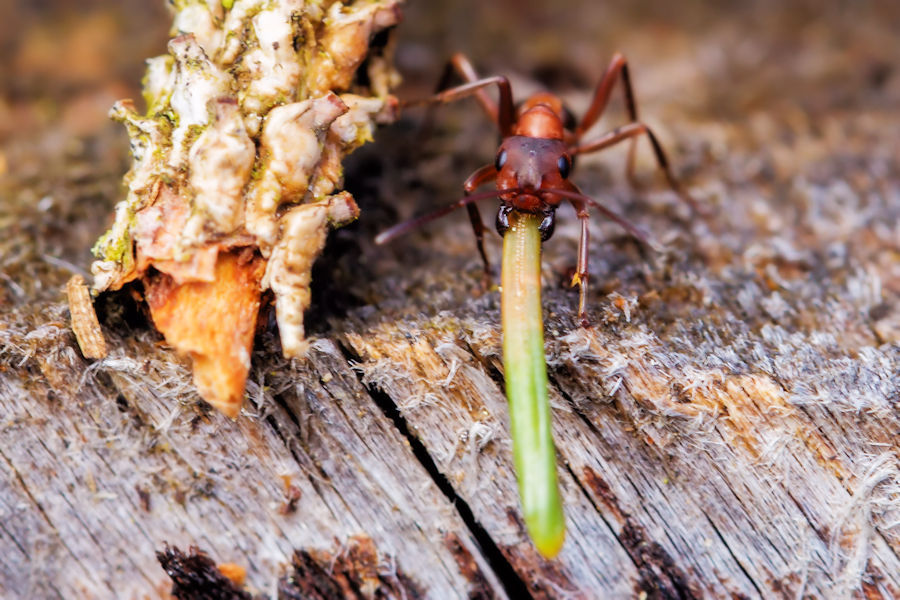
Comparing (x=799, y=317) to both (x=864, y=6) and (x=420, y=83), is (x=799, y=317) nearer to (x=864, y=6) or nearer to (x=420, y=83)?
(x=420, y=83)

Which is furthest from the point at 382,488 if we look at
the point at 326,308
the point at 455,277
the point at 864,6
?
the point at 864,6

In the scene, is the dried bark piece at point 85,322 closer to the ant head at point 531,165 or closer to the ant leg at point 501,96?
the ant head at point 531,165

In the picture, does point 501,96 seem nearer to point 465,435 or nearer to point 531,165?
point 531,165

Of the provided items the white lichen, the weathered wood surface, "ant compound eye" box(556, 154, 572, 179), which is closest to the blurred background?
the weathered wood surface

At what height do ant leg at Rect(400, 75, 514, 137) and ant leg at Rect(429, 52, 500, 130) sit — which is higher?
ant leg at Rect(429, 52, 500, 130)

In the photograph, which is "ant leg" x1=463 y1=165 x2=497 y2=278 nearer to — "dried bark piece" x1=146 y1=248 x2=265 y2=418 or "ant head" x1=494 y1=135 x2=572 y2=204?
"ant head" x1=494 y1=135 x2=572 y2=204

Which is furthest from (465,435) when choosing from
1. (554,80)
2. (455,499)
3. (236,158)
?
(554,80)

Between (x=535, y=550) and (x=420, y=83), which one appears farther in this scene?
(x=420, y=83)
